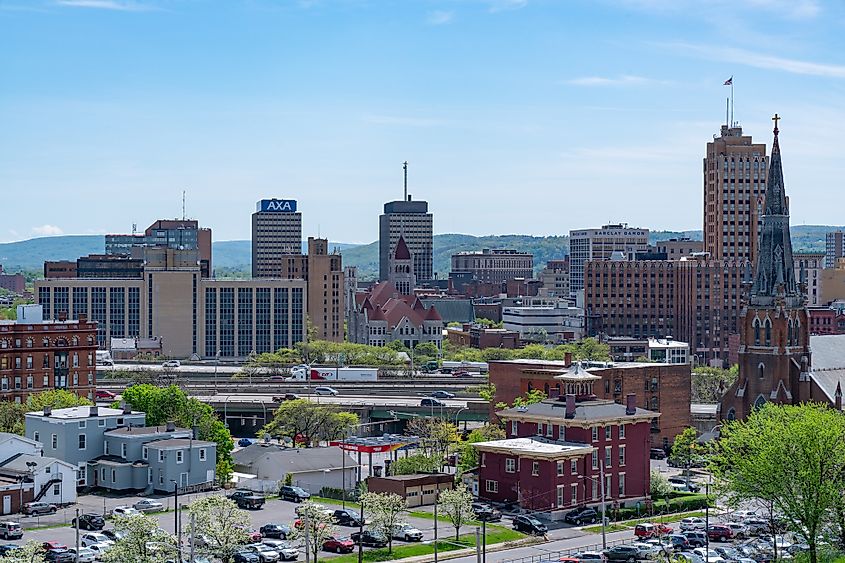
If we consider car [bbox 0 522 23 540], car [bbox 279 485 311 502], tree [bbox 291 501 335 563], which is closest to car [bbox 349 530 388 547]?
tree [bbox 291 501 335 563]

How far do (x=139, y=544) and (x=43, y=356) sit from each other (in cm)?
7282

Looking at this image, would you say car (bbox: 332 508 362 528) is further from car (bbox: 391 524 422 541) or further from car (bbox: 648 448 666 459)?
car (bbox: 648 448 666 459)

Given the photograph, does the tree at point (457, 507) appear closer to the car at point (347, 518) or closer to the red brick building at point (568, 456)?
the car at point (347, 518)

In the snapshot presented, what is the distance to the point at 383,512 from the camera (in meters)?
83.6

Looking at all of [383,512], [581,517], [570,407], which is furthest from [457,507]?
[570,407]

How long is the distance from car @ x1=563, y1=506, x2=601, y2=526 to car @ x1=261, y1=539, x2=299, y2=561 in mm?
22498

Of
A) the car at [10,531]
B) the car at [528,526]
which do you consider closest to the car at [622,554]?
the car at [528,526]

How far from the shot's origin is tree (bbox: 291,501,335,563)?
7844 cm

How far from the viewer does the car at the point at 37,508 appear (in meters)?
93.8

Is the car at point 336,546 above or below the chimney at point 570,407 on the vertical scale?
below

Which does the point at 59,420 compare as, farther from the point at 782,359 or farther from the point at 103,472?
the point at 782,359

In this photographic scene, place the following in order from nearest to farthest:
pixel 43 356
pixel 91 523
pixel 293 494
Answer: pixel 91 523
pixel 293 494
pixel 43 356

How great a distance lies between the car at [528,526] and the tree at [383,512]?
896 centimetres

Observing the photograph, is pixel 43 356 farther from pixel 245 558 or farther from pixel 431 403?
pixel 245 558
